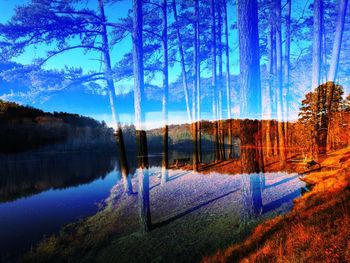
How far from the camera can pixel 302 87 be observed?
7957 mm

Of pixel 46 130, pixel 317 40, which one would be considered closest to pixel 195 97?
pixel 317 40

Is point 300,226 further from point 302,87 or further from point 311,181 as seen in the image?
point 302,87

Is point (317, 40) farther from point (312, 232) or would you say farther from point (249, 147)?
point (312, 232)

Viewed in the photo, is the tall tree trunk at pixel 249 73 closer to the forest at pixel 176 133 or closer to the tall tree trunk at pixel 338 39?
the forest at pixel 176 133

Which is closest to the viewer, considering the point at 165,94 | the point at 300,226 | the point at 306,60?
the point at 300,226

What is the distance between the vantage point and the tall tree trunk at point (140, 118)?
244 inches

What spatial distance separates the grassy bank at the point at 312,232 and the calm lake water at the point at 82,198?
0.92 metres

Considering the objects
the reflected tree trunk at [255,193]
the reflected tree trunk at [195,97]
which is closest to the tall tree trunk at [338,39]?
the reflected tree trunk at [255,193]

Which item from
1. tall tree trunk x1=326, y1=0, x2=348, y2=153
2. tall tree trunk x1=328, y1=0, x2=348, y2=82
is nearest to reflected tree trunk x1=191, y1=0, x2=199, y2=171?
tall tree trunk x1=326, y1=0, x2=348, y2=153

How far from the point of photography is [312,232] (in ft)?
11.7

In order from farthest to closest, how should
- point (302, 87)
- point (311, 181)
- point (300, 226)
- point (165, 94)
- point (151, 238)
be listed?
point (302, 87)
point (165, 94)
point (311, 181)
point (151, 238)
point (300, 226)

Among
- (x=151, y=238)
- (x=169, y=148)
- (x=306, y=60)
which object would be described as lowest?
(x=151, y=238)

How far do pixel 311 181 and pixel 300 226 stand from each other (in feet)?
11.0

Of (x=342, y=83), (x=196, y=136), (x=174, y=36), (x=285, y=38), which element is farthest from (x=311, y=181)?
(x=174, y=36)
